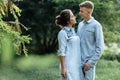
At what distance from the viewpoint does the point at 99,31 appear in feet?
20.3

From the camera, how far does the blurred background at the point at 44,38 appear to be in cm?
1264

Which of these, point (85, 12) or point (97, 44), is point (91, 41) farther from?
point (85, 12)

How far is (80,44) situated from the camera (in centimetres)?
633

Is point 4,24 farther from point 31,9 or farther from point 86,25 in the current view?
point 31,9

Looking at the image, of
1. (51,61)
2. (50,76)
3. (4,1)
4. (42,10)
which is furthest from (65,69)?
(42,10)

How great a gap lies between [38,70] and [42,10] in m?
4.44

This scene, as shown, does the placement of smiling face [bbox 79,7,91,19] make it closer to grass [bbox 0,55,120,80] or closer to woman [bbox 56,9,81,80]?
woman [bbox 56,9,81,80]

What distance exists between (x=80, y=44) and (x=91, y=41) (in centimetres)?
17

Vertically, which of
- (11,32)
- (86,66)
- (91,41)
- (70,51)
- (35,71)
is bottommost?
(35,71)

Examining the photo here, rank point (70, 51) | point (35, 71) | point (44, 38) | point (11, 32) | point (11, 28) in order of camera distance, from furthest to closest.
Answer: point (44, 38)
point (35, 71)
point (11, 28)
point (11, 32)
point (70, 51)

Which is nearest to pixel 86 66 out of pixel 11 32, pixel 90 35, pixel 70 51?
pixel 70 51

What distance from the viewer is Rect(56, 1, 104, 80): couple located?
6.19 meters

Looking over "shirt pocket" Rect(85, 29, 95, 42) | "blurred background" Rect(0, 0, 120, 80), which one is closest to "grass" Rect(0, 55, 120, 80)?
"blurred background" Rect(0, 0, 120, 80)

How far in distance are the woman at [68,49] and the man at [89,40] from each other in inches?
4.1
